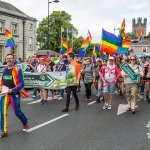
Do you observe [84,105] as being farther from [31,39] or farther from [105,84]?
[31,39]

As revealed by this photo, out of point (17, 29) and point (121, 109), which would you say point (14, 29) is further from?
point (121, 109)

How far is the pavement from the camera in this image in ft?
18.1

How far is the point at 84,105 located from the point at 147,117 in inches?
104

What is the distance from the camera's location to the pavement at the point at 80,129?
18.1 ft

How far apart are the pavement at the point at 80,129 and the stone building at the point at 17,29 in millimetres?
29384

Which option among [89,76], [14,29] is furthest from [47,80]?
[14,29]

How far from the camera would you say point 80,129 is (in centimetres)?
671

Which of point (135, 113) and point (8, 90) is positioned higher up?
point (8, 90)

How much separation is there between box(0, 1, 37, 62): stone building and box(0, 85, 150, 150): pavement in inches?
1157

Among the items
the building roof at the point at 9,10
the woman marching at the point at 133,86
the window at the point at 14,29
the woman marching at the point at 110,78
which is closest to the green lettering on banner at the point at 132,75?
the woman marching at the point at 133,86

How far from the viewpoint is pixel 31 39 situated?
148 feet

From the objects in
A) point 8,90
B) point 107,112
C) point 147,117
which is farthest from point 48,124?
point 147,117

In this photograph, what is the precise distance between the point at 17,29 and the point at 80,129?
120 feet

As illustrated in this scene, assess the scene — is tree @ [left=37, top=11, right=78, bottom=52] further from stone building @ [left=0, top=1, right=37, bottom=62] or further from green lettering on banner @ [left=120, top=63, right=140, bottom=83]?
green lettering on banner @ [left=120, top=63, right=140, bottom=83]
